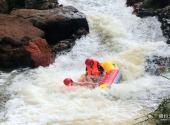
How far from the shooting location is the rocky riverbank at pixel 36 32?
11.8 m

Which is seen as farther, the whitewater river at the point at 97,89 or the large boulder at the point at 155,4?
the large boulder at the point at 155,4

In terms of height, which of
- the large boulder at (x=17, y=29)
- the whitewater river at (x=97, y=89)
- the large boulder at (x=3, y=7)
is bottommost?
the whitewater river at (x=97, y=89)

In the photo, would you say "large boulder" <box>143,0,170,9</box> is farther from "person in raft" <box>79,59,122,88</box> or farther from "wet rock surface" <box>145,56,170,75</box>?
"person in raft" <box>79,59,122,88</box>

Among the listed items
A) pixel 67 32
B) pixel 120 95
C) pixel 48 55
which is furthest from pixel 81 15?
pixel 120 95

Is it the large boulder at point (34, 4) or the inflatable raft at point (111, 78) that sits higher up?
the large boulder at point (34, 4)

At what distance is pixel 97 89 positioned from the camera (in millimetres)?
9625

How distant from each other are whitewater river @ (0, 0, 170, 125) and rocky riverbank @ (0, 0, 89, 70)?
0.35 metres

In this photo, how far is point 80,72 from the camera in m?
11.6

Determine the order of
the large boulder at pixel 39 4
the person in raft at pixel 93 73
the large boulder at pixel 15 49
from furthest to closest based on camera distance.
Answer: the large boulder at pixel 39 4 < the large boulder at pixel 15 49 < the person in raft at pixel 93 73

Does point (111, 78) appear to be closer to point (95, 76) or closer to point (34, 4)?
point (95, 76)

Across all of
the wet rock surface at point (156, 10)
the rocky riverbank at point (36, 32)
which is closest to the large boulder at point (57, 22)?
the rocky riverbank at point (36, 32)

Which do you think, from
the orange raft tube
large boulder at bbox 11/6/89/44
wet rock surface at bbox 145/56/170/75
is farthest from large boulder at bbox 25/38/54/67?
wet rock surface at bbox 145/56/170/75

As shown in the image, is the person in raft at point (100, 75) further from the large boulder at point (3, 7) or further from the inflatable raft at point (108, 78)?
the large boulder at point (3, 7)

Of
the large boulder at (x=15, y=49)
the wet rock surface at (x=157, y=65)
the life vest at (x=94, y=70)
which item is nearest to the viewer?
the life vest at (x=94, y=70)
